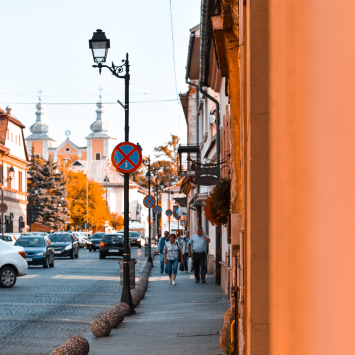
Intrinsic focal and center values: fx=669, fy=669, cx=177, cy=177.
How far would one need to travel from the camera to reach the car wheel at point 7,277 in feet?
64.9

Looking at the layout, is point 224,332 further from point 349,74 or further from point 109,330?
point 349,74

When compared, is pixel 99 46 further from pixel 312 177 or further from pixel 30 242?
pixel 30 242

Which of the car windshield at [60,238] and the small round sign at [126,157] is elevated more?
the small round sign at [126,157]

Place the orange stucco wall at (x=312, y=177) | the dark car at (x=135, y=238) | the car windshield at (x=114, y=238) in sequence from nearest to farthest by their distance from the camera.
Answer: the orange stucco wall at (x=312, y=177)
the car windshield at (x=114, y=238)
the dark car at (x=135, y=238)

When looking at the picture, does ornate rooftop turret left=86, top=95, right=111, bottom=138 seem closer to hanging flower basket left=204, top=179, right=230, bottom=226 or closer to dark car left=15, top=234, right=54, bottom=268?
dark car left=15, top=234, right=54, bottom=268

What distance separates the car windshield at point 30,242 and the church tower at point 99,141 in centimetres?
13602

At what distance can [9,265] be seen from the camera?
19.8 meters

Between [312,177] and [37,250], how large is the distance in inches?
1083

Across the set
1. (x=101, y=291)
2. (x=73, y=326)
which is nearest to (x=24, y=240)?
(x=101, y=291)

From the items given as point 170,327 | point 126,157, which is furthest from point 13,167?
point 170,327

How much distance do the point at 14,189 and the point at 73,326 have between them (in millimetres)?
58306

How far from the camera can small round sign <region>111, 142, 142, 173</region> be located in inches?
527

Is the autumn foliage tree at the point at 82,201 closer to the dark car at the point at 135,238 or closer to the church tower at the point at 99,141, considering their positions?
the dark car at the point at 135,238

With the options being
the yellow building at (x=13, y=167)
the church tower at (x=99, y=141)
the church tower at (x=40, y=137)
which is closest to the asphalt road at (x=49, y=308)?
the yellow building at (x=13, y=167)
